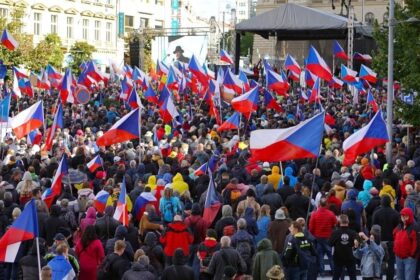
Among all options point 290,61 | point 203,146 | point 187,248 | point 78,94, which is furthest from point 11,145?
point 290,61

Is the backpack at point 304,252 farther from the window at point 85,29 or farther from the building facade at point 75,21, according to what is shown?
the window at point 85,29

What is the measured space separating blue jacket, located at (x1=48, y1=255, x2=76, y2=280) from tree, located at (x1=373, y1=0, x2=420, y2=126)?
15.2 metres

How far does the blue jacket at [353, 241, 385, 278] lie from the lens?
12422 mm

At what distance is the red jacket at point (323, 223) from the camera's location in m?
13.6

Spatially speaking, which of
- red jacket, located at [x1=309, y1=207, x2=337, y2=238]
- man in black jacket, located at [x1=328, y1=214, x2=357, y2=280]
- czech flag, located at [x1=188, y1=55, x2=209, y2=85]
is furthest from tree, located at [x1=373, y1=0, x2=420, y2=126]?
man in black jacket, located at [x1=328, y1=214, x2=357, y2=280]

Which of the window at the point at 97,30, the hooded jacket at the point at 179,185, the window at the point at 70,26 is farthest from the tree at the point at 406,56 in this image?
the window at the point at 97,30

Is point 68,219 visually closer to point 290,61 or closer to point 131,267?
point 131,267

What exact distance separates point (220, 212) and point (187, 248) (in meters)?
1.61

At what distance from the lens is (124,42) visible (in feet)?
273

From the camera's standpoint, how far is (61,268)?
1073 centimetres

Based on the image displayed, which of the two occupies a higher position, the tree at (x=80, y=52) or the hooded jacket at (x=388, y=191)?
the tree at (x=80, y=52)

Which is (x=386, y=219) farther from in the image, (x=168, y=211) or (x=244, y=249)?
(x=168, y=211)

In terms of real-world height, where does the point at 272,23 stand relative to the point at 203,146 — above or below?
above

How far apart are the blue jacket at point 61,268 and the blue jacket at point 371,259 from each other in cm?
389
